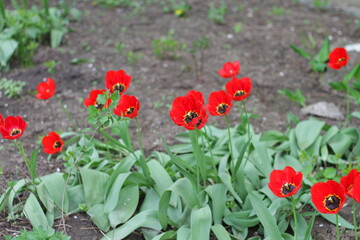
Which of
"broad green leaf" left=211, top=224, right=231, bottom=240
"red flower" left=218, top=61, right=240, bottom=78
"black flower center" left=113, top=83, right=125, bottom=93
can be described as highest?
"black flower center" left=113, top=83, right=125, bottom=93

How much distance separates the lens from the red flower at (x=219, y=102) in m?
2.33

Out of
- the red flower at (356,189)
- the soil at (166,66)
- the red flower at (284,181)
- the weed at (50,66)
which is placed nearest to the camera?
the red flower at (356,189)

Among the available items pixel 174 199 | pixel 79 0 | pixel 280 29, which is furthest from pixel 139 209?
pixel 79 0

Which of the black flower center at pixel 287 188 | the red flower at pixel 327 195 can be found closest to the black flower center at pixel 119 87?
the black flower center at pixel 287 188

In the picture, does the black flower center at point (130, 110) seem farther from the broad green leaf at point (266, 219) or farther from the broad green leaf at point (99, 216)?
the broad green leaf at point (266, 219)

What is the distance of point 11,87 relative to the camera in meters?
3.79

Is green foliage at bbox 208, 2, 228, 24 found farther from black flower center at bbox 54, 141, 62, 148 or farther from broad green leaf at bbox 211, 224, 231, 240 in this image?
broad green leaf at bbox 211, 224, 231, 240

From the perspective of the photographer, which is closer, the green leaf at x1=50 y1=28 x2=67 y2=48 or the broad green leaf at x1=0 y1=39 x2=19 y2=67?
the broad green leaf at x1=0 y1=39 x2=19 y2=67

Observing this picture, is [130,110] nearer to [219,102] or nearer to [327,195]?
[219,102]

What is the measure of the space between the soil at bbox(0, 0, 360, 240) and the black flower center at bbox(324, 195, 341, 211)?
0.63m

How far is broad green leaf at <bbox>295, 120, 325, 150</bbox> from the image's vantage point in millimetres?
3029

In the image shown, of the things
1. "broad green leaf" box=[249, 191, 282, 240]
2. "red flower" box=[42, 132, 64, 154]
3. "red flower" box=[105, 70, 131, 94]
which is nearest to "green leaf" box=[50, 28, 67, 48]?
"red flower" box=[42, 132, 64, 154]

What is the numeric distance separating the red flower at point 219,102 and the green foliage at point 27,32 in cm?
241

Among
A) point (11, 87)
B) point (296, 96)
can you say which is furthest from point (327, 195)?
point (11, 87)
